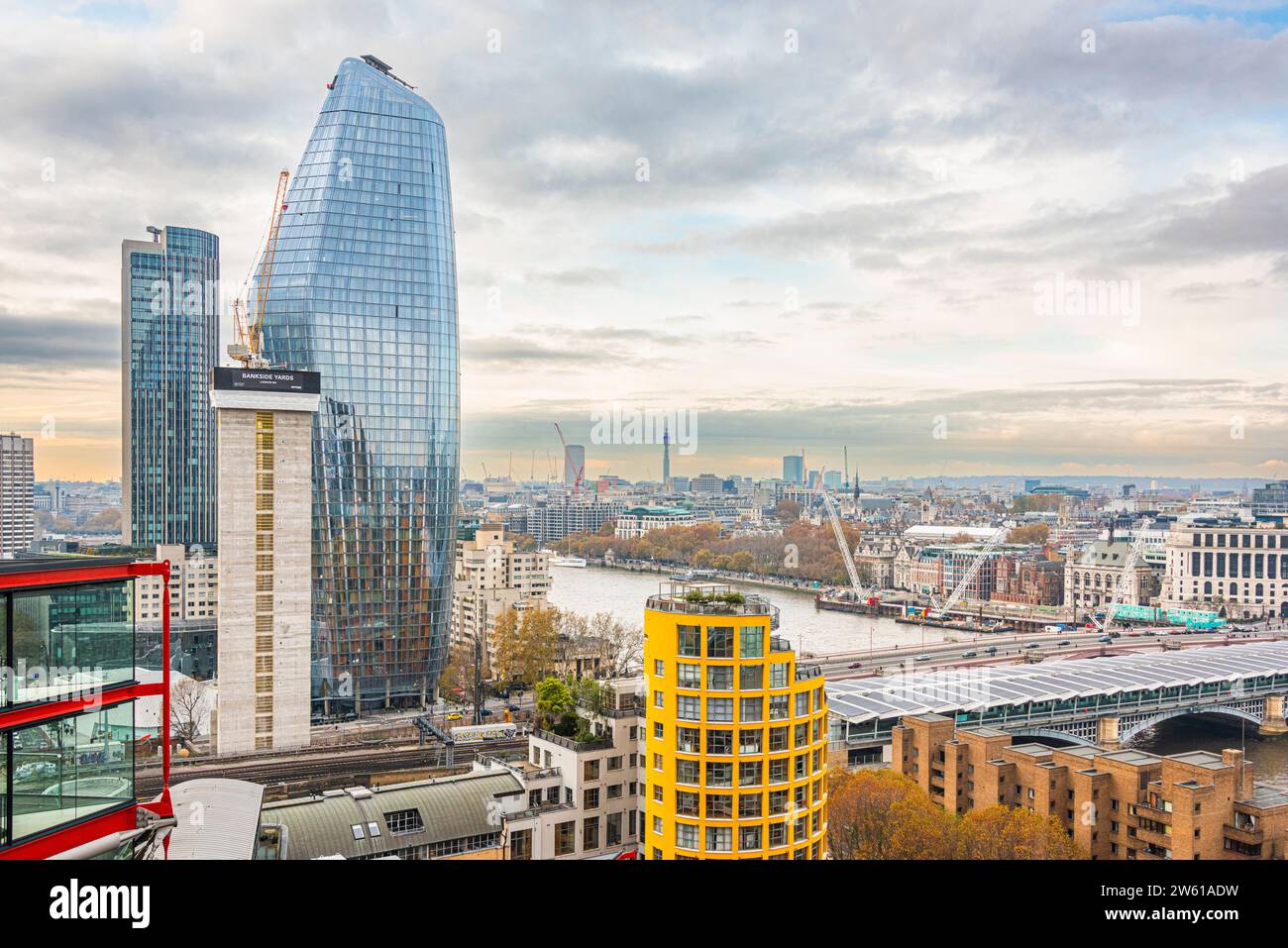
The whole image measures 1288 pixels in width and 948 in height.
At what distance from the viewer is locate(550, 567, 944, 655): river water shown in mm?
17641

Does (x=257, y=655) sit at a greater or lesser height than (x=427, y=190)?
lesser

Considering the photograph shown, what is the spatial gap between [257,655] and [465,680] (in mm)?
4194

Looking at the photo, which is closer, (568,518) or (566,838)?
(566,838)

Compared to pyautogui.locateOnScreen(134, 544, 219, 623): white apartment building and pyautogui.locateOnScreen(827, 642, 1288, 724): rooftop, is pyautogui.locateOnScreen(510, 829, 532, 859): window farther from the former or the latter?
→ pyautogui.locateOnScreen(134, 544, 219, 623): white apartment building

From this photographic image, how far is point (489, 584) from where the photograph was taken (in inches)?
629

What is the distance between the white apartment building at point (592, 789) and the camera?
5.54 metres

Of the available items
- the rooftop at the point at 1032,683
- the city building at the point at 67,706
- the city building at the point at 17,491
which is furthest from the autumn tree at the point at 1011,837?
the city building at the point at 17,491

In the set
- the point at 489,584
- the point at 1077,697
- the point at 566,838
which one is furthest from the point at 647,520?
the point at 566,838

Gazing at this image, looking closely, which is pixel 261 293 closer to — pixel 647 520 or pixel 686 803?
pixel 686 803

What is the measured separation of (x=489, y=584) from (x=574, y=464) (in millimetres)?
22940

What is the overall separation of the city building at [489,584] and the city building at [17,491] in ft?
21.6

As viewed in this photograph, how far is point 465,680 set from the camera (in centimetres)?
1286
